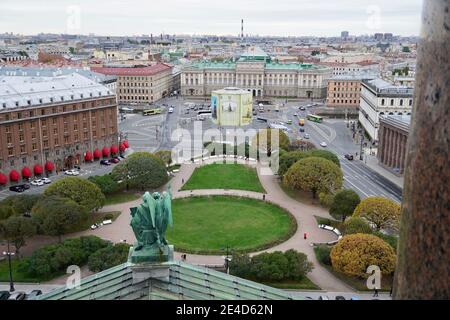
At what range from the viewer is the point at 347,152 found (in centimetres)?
8675

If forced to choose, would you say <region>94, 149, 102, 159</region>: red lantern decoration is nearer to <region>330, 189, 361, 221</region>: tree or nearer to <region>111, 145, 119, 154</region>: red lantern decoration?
<region>111, 145, 119, 154</region>: red lantern decoration

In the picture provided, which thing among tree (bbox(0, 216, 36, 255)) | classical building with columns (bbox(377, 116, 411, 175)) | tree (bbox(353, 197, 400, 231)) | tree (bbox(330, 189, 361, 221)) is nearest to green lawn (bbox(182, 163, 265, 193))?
tree (bbox(330, 189, 361, 221))

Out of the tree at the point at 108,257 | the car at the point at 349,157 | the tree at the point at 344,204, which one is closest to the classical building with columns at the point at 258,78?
the car at the point at 349,157

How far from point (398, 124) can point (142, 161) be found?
37.0 metres

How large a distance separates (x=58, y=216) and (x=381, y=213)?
1189 inches

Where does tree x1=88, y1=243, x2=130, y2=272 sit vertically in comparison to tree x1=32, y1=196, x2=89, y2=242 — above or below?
below

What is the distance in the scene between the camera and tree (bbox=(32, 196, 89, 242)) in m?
45.7

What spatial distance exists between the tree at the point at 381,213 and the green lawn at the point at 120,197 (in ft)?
91.4

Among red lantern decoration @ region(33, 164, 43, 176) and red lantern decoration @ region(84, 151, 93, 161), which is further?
red lantern decoration @ region(84, 151, 93, 161)

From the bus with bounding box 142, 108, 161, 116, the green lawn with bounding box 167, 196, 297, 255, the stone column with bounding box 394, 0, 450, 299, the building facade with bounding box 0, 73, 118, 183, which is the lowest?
the green lawn with bounding box 167, 196, 297, 255

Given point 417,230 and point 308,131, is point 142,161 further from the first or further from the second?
point 417,230

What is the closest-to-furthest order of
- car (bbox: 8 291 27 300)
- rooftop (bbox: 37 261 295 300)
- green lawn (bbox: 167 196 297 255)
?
1. rooftop (bbox: 37 261 295 300)
2. car (bbox: 8 291 27 300)
3. green lawn (bbox: 167 196 297 255)

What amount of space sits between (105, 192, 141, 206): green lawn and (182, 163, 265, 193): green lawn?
266 inches
